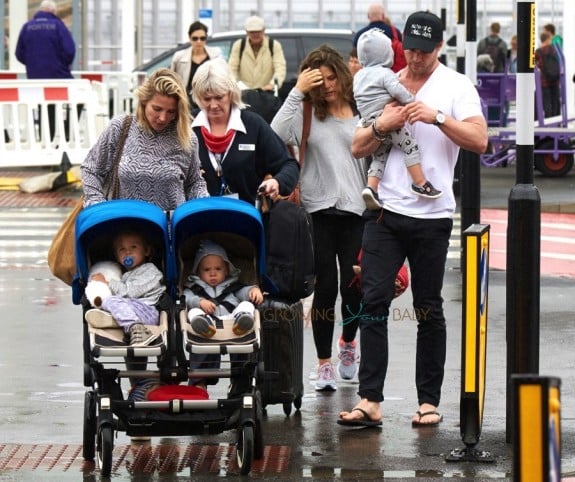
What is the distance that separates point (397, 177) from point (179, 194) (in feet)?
3.29

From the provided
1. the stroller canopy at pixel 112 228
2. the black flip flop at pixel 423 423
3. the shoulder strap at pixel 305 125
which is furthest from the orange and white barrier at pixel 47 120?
the stroller canopy at pixel 112 228

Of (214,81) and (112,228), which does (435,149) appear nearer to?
(214,81)

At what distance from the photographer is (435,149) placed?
7.49 metres

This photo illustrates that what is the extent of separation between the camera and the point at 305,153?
8586mm

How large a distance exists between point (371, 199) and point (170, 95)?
108cm

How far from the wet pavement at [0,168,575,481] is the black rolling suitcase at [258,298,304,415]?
17cm

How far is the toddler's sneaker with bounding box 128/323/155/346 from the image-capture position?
21.9ft

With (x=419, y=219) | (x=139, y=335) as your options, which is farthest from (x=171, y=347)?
(x=419, y=219)

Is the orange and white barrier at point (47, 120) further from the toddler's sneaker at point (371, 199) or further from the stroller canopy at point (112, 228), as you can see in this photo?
the stroller canopy at point (112, 228)

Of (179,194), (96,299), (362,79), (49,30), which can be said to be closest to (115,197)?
(179,194)

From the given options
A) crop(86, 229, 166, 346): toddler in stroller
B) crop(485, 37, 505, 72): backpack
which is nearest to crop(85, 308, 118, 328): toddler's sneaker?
crop(86, 229, 166, 346): toddler in stroller

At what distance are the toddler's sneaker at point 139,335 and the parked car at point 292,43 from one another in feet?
62.6

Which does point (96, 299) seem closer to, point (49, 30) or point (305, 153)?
point (305, 153)

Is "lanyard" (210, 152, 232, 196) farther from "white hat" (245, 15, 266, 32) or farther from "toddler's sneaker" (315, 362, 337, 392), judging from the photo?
"white hat" (245, 15, 266, 32)
